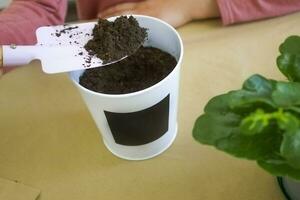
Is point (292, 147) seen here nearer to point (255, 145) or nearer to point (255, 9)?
point (255, 145)

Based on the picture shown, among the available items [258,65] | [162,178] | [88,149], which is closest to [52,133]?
[88,149]

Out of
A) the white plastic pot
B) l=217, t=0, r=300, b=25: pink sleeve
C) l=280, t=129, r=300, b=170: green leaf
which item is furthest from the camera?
l=217, t=0, r=300, b=25: pink sleeve

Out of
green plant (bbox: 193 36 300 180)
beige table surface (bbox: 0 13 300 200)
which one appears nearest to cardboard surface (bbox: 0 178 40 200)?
beige table surface (bbox: 0 13 300 200)

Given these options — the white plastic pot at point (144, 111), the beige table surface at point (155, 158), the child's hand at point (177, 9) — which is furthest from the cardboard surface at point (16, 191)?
the child's hand at point (177, 9)

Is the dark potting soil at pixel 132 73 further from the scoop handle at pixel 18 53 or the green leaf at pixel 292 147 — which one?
the green leaf at pixel 292 147

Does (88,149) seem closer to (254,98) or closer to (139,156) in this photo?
(139,156)

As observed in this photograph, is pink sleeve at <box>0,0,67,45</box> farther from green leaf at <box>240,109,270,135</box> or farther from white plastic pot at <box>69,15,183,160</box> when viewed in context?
green leaf at <box>240,109,270,135</box>
